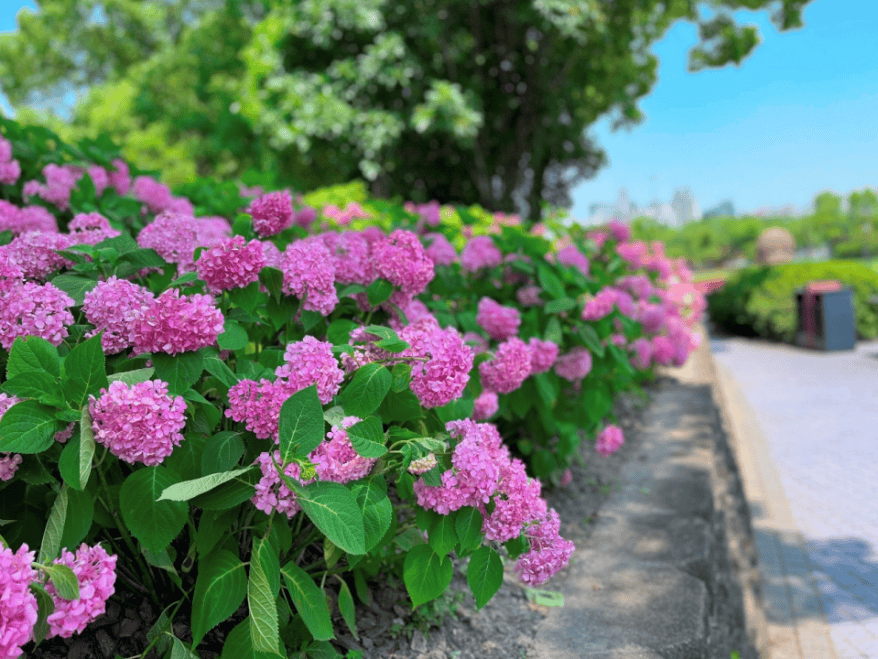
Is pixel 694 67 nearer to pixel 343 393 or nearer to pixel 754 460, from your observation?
pixel 754 460

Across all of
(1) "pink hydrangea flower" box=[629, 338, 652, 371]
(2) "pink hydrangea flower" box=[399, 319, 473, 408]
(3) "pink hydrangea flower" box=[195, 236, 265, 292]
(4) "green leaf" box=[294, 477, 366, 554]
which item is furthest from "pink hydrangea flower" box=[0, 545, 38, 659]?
(1) "pink hydrangea flower" box=[629, 338, 652, 371]

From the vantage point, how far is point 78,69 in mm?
25375

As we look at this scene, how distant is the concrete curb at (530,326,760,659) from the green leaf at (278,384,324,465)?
1.10 meters

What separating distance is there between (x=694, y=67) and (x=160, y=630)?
539 inches

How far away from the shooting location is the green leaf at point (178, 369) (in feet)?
4.64

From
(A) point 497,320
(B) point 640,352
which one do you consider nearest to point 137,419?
(A) point 497,320

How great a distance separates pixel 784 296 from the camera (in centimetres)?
1343

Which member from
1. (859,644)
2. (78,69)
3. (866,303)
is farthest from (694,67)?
(78,69)

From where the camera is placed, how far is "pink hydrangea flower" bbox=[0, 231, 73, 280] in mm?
1771

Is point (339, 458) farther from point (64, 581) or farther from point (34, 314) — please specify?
point (34, 314)

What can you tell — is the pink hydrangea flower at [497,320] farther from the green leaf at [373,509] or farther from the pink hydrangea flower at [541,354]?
the green leaf at [373,509]

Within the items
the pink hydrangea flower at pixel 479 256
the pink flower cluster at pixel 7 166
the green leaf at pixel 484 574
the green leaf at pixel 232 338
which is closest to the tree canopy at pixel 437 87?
the pink flower cluster at pixel 7 166

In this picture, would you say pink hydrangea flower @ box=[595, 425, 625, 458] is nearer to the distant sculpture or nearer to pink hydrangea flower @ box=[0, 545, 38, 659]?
pink hydrangea flower @ box=[0, 545, 38, 659]

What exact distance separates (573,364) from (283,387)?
6.00 ft
